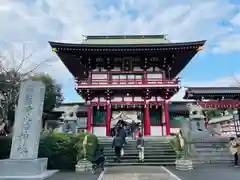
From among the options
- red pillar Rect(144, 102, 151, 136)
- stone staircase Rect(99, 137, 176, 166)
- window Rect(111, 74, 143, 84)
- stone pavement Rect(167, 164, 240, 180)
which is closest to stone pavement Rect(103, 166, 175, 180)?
stone pavement Rect(167, 164, 240, 180)

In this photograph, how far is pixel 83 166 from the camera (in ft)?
40.2

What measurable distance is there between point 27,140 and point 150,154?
27.6 feet

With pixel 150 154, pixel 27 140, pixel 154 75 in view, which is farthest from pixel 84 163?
pixel 154 75

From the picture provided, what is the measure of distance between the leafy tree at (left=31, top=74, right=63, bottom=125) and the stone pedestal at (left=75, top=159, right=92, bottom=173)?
2052cm

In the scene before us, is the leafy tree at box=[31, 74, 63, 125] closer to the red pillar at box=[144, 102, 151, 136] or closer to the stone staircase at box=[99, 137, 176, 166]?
the red pillar at box=[144, 102, 151, 136]

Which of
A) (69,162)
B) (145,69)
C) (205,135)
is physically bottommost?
(69,162)

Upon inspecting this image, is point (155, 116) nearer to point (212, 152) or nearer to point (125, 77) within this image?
point (125, 77)

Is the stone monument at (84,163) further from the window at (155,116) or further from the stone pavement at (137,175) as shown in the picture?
the window at (155,116)

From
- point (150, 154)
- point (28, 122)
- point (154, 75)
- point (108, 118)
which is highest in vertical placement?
point (154, 75)

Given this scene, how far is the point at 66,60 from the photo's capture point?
28.5 metres

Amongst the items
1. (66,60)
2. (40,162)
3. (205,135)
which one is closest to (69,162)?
(40,162)

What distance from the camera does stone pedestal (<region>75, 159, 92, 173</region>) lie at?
481 inches

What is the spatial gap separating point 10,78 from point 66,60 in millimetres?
7237

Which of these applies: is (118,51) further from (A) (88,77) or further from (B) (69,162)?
(B) (69,162)
